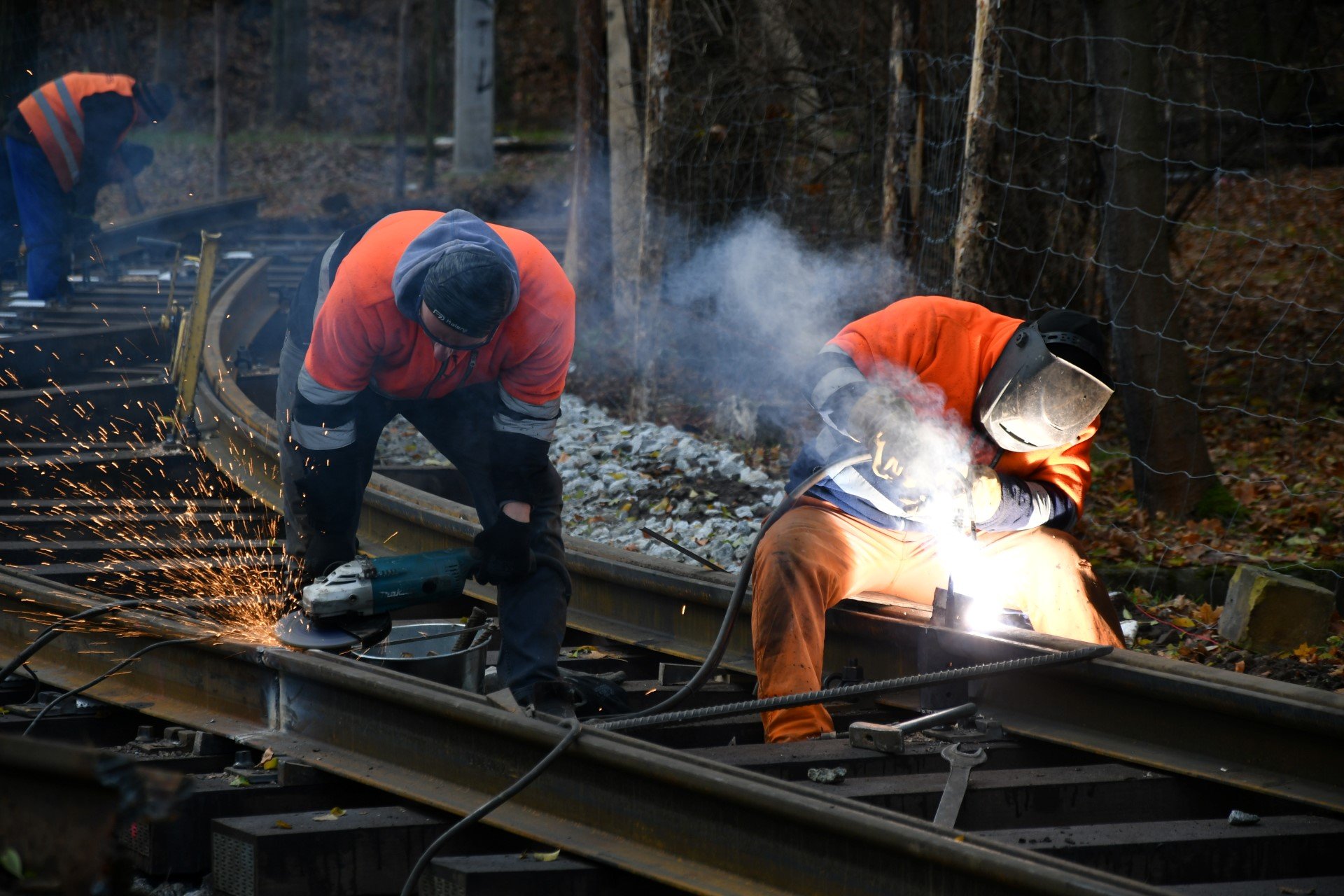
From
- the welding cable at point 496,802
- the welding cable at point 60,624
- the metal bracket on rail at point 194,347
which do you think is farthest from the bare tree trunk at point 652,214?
the welding cable at point 496,802

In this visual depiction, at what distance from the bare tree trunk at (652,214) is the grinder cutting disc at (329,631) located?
5647mm

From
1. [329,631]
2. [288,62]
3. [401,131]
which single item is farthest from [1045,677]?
[288,62]

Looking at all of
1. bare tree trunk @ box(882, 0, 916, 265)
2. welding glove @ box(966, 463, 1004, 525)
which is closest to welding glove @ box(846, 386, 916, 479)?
welding glove @ box(966, 463, 1004, 525)

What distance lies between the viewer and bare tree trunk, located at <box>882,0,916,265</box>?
8445 millimetres

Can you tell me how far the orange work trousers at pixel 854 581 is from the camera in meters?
3.93

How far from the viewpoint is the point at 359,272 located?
3.79 meters

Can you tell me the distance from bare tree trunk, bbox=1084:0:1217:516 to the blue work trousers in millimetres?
7204

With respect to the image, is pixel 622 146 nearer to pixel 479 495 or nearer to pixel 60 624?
pixel 479 495

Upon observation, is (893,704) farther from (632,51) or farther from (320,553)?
(632,51)

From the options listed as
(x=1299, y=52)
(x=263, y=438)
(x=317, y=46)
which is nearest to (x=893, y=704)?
(x=263, y=438)

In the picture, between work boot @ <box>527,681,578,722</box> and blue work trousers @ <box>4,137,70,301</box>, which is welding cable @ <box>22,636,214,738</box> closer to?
work boot @ <box>527,681,578,722</box>

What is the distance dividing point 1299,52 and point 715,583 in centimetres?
1144

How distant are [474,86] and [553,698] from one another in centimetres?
2147

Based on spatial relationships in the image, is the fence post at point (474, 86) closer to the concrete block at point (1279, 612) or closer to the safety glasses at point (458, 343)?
the concrete block at point (1279, 612)
